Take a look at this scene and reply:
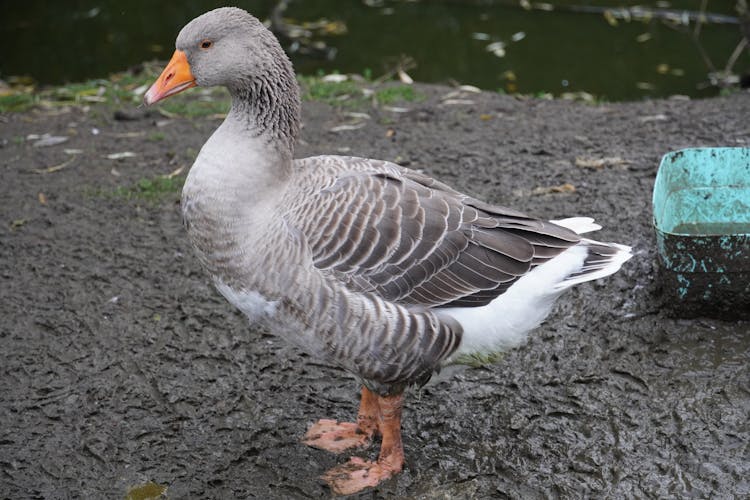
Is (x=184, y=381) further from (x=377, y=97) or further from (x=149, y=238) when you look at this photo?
(x=377, y=97)

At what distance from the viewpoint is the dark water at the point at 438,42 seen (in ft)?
32.8

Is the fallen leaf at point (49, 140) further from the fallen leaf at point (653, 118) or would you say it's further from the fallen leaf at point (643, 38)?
the fallen leaf at point (643, 38)

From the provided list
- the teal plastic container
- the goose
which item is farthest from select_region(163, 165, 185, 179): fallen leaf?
the teal plastic container

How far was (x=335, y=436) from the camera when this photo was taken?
3.97 m

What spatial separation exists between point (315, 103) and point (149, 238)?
8.74 feet

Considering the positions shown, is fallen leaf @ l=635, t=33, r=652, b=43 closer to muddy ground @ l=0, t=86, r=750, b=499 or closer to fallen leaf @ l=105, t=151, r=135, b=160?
muddy ground @ l=0, t=86, r=750, b=499

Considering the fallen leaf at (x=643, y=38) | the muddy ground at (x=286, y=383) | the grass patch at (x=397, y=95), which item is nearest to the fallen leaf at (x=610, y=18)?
the fallen leaf at (x=643, y=38)

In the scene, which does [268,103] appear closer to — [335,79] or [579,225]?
A: [579,225]

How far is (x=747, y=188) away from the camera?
4801 mm

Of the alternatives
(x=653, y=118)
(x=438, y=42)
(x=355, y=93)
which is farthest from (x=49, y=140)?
(x=438, y=42)

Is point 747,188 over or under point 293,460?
over

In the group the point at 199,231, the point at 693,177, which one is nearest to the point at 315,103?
the point at 693,177

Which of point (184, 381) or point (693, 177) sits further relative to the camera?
point (693, 177)

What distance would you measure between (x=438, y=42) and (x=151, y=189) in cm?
621
